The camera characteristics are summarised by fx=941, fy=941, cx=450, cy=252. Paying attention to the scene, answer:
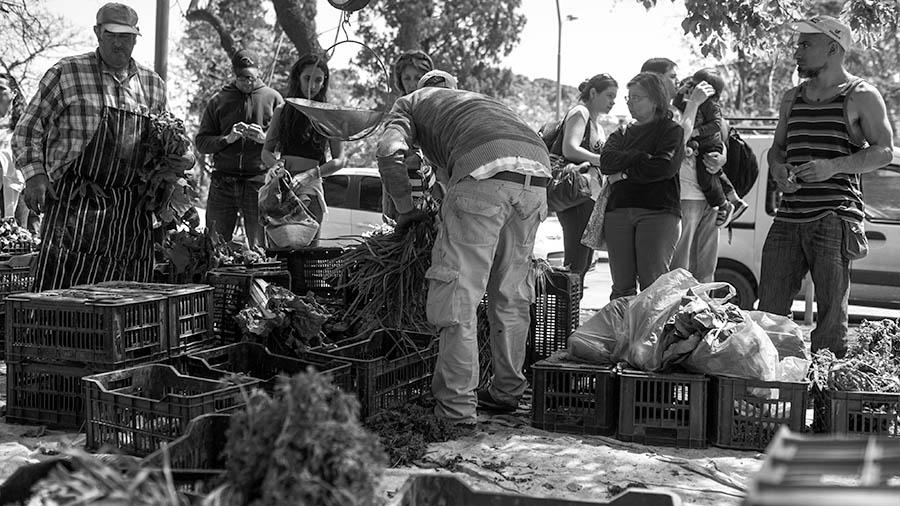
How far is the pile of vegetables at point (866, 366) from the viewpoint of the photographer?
4.46m

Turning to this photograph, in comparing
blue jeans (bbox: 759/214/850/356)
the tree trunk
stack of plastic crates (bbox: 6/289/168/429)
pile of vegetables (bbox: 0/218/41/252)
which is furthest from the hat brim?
the tree trunk

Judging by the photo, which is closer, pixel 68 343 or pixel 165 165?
pixel 68 343

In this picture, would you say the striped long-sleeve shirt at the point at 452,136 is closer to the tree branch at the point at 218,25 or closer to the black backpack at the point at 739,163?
the black backpack at the point at 739,163

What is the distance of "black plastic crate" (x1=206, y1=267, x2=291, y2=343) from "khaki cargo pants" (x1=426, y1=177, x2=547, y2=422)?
130cm

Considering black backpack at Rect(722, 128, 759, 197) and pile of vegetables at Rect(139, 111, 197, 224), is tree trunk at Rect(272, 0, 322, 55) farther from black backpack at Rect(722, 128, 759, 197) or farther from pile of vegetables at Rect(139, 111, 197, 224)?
pile of vegetables at Rect(139, 111, 197, 224)

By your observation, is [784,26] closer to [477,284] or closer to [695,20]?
[695,20]

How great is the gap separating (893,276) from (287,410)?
355 inches

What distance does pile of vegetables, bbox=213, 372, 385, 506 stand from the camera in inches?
68.9

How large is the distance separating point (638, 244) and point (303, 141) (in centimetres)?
267

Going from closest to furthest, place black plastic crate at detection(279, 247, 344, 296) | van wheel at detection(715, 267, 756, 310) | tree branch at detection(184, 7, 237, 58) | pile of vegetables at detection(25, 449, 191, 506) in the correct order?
1. pile of vegetables at detection(25, 449, 191, 506)
2. black plastic crate at detection(279, 247, 344, 296)
3. van wheel at detection(715, 267, 756, 310)
4. tree branch at detection(184, 7, 237, 58)

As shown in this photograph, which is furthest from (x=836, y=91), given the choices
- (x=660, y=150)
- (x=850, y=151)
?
(x=660, y=150)

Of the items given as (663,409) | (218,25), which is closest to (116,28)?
(663,409)

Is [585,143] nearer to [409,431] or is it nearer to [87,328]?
[409,431]

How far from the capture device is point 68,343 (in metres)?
4.54
